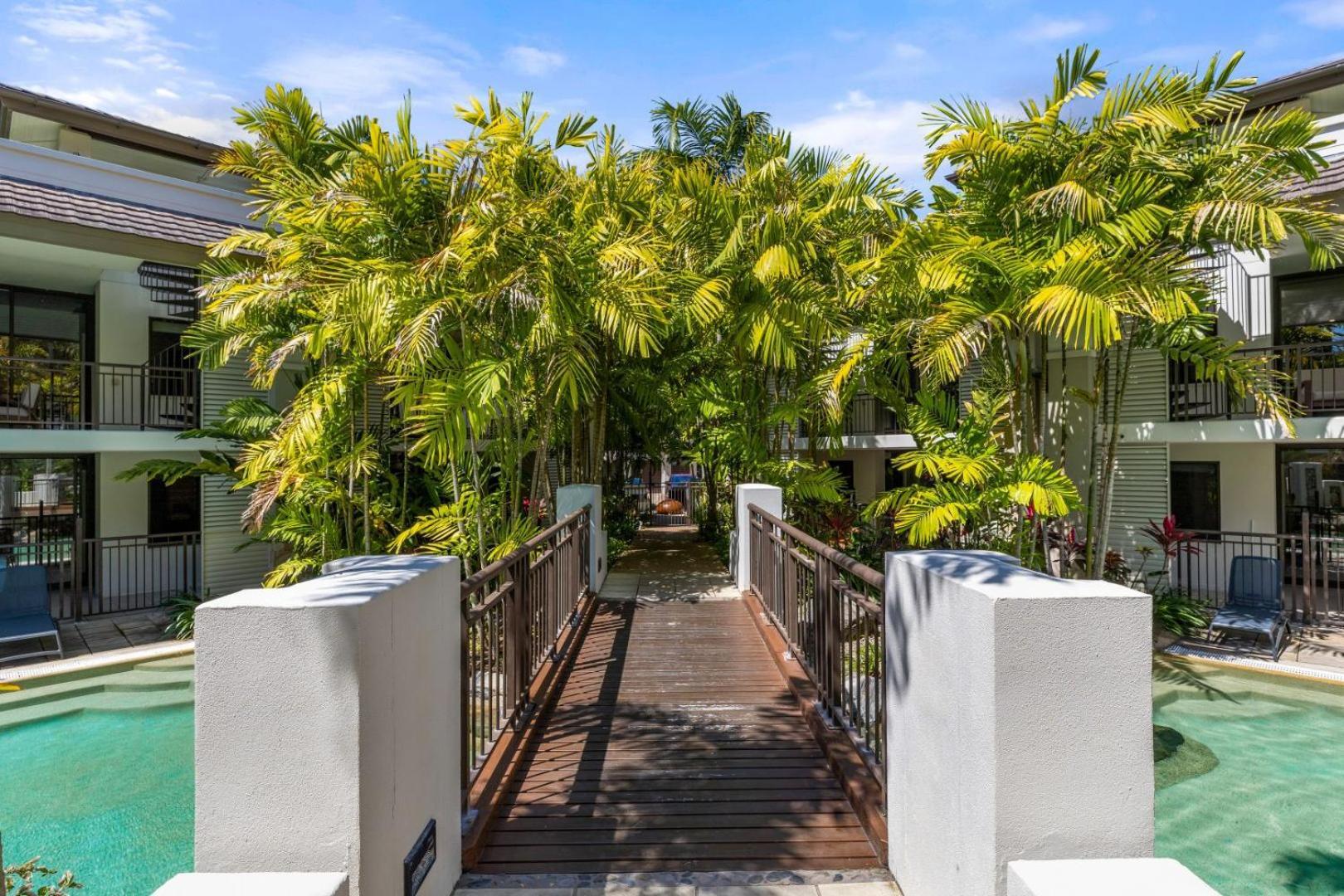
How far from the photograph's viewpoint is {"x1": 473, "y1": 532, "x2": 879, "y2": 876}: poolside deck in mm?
3412

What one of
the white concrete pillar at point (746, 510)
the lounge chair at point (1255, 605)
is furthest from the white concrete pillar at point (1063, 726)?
the lounge chair at point (1255, 605)

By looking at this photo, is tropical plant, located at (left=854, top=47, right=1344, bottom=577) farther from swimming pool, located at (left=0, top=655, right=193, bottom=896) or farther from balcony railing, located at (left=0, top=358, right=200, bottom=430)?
balcony railing, located at (left=0, top=358, right=200, bottom=430)

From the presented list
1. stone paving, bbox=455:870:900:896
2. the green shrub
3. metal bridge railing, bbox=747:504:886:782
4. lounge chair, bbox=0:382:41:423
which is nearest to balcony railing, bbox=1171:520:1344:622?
metal bridge railing, bbox=747:504:886:782

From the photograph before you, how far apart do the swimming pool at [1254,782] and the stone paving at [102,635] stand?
1114 cm

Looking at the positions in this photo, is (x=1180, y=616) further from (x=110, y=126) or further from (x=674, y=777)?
(x=110, y=126)

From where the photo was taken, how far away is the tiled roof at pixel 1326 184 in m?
8.38

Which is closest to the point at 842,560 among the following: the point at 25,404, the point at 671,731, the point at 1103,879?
the point at 671,731

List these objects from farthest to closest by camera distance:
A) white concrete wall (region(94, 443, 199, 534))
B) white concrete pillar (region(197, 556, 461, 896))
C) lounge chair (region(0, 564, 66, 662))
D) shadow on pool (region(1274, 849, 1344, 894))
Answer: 1. white concrete wall (region(94, 443, 199, 534))
2. lounge chair (region(0, 564, 66, 662))
3. shadow on pool (region(1274, 849, 1344, 894))
4. white concrete pillar (region(197, 556, 461, 896))

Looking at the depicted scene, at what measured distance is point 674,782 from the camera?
4113mm

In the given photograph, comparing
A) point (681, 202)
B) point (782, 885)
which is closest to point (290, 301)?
point (681, 202)

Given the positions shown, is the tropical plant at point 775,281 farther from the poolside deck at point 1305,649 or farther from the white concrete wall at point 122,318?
the white concrete wall at point 122,318

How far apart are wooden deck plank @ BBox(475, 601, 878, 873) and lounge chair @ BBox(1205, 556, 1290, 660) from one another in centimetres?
640

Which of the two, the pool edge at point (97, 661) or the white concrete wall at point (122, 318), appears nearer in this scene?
the pool edge at point (97, 661)

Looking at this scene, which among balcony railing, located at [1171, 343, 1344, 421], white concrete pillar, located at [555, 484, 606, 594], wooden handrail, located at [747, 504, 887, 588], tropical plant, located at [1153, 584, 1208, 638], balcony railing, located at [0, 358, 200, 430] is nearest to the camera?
wooden handrail, located at [747, 504, 887, 588]
